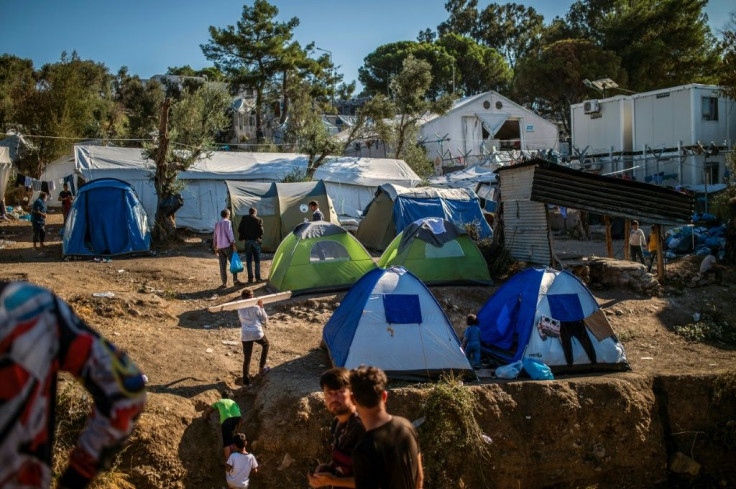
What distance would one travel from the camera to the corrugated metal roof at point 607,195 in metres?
13.3

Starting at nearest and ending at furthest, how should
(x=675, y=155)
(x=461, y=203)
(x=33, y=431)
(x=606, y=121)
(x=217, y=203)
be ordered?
1. (x=33, y=431)
2. (x=461, y=203)
3. (x=217, y=203)
4. (x=675, y=155)
5. (x=606, y=121)

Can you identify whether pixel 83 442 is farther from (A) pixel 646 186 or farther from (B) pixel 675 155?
(B) pixel 675 155

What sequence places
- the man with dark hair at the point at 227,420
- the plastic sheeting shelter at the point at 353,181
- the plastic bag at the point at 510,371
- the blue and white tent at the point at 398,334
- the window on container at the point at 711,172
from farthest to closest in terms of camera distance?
the window on container at the point at 711,172
the plastic sheeting shelter at the point at 353,181
the plastic bag at the point at 510,371
the blue and white tent at the point at 398,334
the man with dark hair at the point at 227,420

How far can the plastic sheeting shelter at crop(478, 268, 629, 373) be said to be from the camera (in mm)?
9125

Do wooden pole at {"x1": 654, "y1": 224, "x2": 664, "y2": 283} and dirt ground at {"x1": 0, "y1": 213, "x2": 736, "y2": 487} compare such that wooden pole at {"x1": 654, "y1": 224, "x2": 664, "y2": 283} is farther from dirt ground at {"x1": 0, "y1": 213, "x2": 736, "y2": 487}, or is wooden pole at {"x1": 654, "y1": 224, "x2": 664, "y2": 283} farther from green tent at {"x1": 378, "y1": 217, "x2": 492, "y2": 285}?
green tent at {"x1": 378, "y1": 217, "x2": 492, "y2": 285}

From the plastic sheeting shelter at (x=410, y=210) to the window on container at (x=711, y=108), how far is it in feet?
45.9

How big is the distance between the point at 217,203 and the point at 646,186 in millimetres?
13157

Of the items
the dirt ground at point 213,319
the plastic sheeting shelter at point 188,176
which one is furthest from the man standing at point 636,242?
the plastic sheeting shelter at point 188,176

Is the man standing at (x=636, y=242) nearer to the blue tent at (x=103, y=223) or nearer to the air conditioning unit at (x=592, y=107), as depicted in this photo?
the blue tent at (x=103, y=223)

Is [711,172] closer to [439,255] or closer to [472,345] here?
[439,255]

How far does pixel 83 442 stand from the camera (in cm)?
202

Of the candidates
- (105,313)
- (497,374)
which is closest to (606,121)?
(497,374)

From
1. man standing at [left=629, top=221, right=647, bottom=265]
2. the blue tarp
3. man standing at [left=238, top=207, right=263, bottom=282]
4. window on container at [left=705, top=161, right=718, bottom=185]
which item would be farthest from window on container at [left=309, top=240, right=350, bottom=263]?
window on container at [left=705, top=161, right=718, bottom=185]

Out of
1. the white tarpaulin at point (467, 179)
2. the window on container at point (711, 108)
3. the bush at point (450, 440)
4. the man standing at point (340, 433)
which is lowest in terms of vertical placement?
the bush at point (450, 440)
